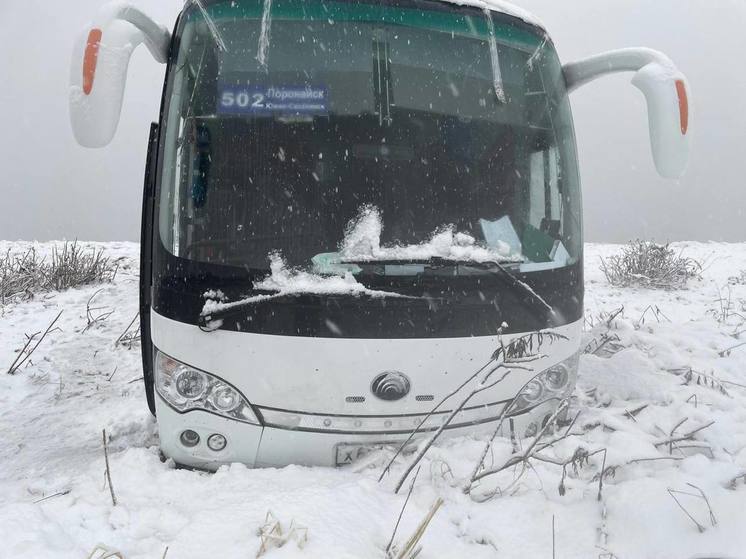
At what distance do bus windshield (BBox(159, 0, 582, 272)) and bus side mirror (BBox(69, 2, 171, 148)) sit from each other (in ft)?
1.13

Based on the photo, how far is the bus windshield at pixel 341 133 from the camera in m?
2.58

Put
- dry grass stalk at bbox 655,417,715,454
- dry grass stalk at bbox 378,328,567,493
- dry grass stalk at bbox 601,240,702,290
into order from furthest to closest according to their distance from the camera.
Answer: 1. dry grass stalk at bbox 601,240,702,290
2. dry grass stalk at bbox 655,417,715,454
3. dry grass stalk at bbox 378,328,567,493

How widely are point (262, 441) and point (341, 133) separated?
4.68 ft

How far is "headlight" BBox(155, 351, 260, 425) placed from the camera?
244 cm

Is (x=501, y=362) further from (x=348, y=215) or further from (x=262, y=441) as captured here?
(x=262, y=441)

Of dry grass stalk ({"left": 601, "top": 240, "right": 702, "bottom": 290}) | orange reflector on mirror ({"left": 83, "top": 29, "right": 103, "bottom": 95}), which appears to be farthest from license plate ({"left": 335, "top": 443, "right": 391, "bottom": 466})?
dry grass stalk ({"left": 601, "top": 240, "right": 702, "bottom": 290})

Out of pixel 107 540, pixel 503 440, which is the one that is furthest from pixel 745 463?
pixel 107 540

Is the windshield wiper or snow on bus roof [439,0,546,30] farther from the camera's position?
snow on bus roof [439,0,546,30]

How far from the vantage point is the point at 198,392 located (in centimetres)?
250

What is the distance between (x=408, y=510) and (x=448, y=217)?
50.9 inches

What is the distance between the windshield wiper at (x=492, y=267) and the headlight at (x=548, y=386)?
292 mm

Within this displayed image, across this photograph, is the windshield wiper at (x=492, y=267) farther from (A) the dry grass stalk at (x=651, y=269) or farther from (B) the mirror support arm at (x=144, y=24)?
(A) the dry grass stalk at (x=651, y=269)

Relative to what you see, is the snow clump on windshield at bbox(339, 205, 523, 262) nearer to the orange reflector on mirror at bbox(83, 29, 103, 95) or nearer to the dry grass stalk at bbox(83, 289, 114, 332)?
the orange reflector on mirror at bbox(83, 29, 103, 95)

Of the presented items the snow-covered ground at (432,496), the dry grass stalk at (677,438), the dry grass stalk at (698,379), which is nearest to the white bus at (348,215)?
the snow-covered ground at (432,496)
